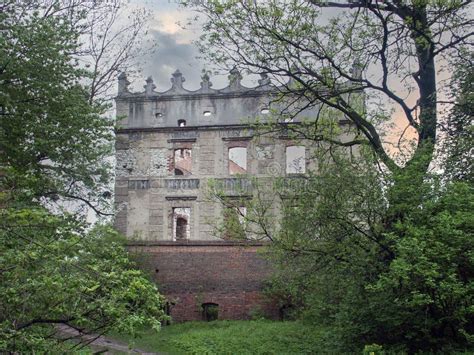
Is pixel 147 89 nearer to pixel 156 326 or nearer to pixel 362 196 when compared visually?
pixel 362 196

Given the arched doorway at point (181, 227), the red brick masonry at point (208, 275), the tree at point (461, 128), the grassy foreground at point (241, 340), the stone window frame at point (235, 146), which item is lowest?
the grassy foreground at point (241, 340)

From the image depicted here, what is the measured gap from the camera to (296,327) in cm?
1780

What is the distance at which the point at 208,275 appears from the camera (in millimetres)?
22109

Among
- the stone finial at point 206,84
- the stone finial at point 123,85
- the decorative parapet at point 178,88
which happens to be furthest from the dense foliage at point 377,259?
the stone finial at point 123,85

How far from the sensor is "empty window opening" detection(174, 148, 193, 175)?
28.9m

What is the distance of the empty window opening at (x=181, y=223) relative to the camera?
27389 mm

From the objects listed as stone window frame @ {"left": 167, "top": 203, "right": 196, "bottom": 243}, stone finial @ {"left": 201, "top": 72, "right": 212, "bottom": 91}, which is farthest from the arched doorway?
stone finial @ {"left": 201, "top": 72, "right": 212, "bottom": 91}

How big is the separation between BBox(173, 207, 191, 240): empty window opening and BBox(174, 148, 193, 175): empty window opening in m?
1.87

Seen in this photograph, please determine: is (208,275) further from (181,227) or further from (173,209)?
(181,227)

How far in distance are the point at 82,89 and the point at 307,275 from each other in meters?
6.94

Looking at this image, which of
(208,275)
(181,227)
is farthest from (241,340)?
(181,227)

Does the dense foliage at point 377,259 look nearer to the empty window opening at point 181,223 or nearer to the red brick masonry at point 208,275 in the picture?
the red brick masonry at point 208,275

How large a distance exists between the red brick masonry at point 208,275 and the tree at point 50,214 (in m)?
6.97

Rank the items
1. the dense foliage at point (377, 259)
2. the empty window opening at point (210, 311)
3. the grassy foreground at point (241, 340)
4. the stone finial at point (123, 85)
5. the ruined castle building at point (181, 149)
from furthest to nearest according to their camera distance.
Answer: the stone finial at point (123, 85) < the ruined castle building at point (181, 149) < the empty window opening at point (210, 311) < the grassy foreground at point (241, 340) < the dense foliage at point (377, 259)
